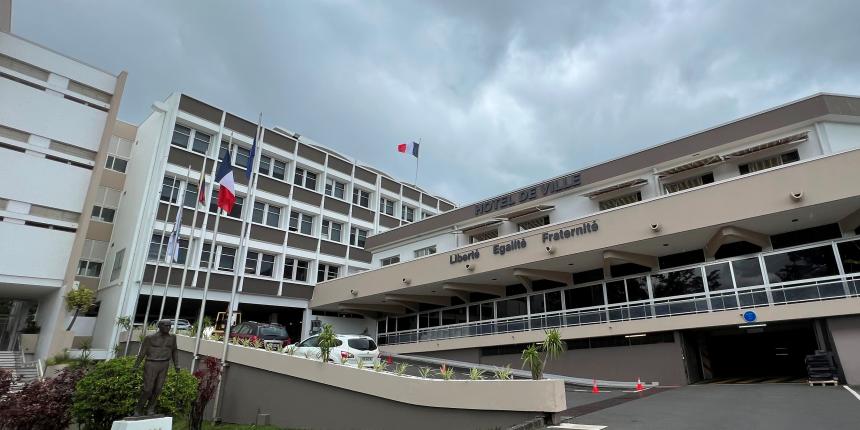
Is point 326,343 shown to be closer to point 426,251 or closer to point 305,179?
point 426,251

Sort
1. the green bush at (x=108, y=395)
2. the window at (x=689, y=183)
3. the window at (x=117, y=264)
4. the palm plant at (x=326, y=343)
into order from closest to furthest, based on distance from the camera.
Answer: the green bush at (x=108, y=395) → the palm plant at (x=326, y=343) → the window at (x=689, y=183) → the window at (x=117, y=264)

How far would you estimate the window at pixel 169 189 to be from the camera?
29.0m

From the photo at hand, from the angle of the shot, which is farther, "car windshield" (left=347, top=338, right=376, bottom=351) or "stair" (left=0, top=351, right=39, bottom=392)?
"stair" (left=0, top=351, right=39, bottom=392)

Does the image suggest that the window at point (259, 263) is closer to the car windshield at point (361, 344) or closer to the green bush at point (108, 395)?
the car windshield at point (361, 344)

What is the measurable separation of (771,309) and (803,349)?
7.45 metres

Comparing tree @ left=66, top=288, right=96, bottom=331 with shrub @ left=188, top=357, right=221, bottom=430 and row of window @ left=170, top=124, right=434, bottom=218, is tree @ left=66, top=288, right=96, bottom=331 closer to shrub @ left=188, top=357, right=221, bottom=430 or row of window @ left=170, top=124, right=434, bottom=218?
row of window @ left=170, top=124, right=434, bottom=218

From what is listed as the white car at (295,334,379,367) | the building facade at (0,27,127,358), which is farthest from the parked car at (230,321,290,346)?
the building facade at (0,27,127,358)

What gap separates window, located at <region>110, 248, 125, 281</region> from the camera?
28.8 m

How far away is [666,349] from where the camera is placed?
19.6 metres

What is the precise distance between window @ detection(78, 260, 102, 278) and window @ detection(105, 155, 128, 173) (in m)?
7.19

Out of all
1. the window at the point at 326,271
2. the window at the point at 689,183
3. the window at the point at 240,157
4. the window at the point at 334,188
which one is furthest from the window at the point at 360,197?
the window at the point at 689,183

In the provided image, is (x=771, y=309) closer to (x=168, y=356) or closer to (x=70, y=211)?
(x=168, y=356)

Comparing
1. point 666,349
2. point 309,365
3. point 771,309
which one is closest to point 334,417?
point 309,365

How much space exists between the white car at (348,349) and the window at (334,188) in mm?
22131
